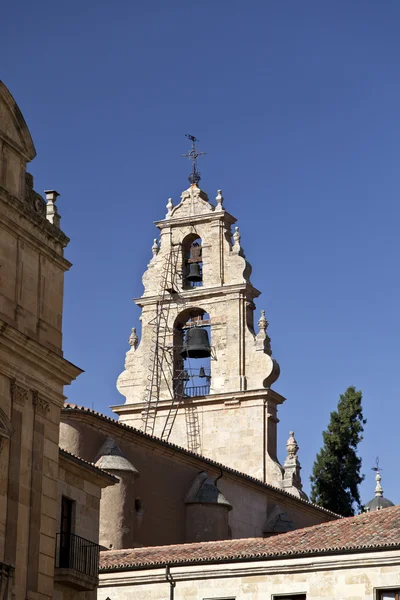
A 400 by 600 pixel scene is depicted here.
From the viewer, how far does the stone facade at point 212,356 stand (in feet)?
160

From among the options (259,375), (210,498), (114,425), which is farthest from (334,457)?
(114,425)

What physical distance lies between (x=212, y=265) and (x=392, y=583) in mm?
21901

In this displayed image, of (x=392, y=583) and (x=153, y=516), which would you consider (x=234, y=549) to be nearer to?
(x=392, y=583)

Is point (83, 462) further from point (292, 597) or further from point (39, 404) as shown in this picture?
point (292, 597)

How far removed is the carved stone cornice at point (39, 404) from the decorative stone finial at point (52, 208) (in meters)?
3.61

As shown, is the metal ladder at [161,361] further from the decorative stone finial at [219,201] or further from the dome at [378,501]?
the dome at [378,501]

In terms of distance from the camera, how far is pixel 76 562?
2884cm

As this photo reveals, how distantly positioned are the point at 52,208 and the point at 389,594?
33.4 ft

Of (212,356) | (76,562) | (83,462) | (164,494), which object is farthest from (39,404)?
(212,356)

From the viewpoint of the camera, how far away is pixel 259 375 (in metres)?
48.7

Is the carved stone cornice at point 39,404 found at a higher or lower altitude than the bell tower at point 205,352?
lower

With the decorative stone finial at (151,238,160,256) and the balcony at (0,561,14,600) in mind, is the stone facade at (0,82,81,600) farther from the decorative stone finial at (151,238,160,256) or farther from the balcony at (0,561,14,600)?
the decorative stone finial at (151,238,160,256)

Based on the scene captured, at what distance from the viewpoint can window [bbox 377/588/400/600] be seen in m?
29.7

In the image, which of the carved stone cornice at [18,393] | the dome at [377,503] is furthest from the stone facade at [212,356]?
the carved stone cornice at [18,393]
